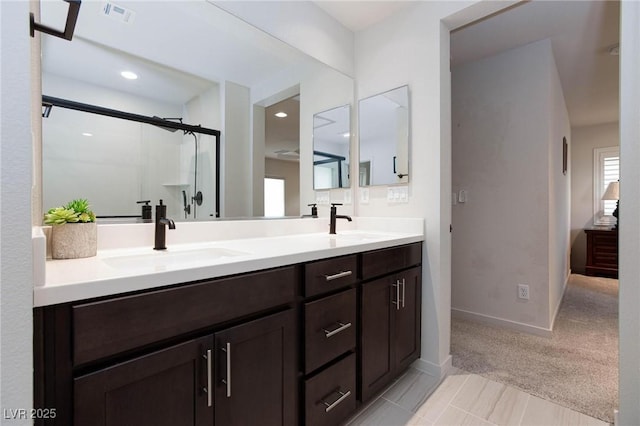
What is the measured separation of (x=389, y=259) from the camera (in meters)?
1.64

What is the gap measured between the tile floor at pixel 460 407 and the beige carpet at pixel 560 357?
0.34ft

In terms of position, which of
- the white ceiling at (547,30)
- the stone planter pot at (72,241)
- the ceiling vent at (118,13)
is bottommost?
the stone planter pot at (72,241)

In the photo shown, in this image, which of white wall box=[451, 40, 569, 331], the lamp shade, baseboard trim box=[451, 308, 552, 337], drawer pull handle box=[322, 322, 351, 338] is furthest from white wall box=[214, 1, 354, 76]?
the lamp shade

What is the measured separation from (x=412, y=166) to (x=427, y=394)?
1.41m

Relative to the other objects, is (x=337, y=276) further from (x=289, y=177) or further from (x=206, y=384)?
(x=289, y=177)

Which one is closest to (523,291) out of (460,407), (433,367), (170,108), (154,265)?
(433,367)

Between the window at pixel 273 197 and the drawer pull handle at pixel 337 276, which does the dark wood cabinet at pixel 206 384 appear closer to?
the drawer pull handle at pixel 337 276

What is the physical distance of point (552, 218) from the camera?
2637mm

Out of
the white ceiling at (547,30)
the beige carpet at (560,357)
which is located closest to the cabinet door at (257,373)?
the beige carpet at (560,357)

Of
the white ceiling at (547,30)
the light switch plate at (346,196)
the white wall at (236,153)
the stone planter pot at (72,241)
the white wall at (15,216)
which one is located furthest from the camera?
the light switch plate at (346,196)

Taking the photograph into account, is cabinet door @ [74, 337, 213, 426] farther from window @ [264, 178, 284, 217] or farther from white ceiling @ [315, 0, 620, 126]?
white ceiling @ [315, 0, 620, 126]

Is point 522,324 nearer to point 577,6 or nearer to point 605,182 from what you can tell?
point 577,6

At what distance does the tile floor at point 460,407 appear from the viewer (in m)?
1.48

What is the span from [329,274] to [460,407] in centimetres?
111
